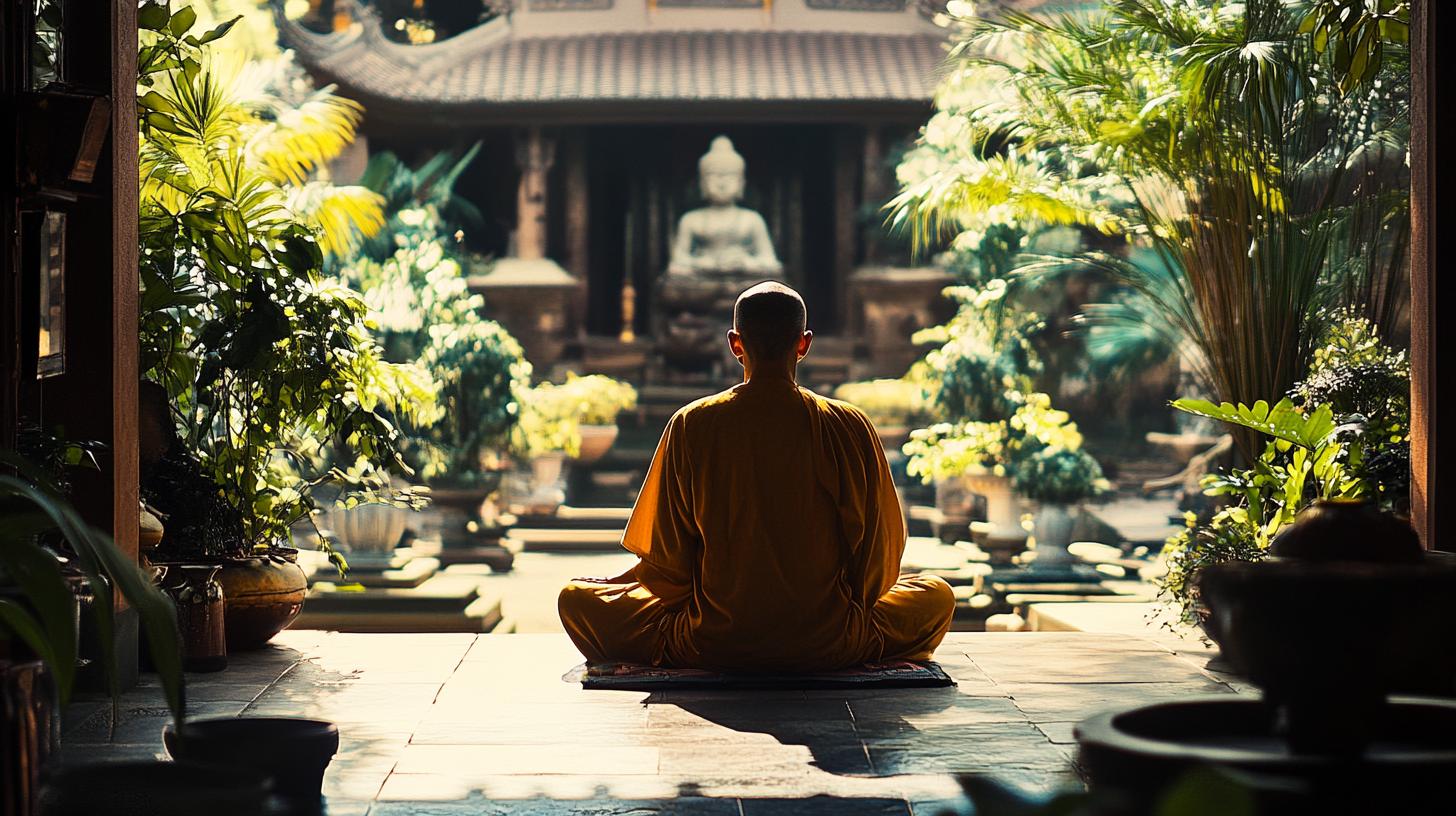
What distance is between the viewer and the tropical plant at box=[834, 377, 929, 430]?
16.8m

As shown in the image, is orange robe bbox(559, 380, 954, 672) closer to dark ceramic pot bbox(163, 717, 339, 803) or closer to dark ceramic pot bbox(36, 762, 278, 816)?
dark ceramic pot bbox(163, 717, 339, 803)

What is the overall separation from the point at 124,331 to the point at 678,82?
13897mm

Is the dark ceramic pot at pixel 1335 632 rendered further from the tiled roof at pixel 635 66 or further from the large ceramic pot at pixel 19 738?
the tiled roof at pixel 635 66

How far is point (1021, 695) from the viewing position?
507cm

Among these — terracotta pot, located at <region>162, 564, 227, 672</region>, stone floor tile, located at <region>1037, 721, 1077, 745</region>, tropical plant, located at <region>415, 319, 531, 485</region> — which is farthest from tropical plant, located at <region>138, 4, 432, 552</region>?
tropical plant, located at <region>415, 319, 531, 485</region>

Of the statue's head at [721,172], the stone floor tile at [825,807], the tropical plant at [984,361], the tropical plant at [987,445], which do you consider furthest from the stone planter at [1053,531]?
the stone floor tile at [825,807]

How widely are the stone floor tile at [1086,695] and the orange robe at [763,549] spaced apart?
553 mm

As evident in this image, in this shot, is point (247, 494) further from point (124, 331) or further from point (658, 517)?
point (658, 517)

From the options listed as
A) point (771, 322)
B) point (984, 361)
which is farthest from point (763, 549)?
point (984, 361)

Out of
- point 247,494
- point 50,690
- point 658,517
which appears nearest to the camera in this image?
point 50,690

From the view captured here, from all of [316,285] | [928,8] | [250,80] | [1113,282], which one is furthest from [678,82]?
[316,285]

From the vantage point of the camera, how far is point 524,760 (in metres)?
4.15

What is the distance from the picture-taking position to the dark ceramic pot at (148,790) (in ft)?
8.27

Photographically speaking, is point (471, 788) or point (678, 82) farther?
→ point (678, 82)
